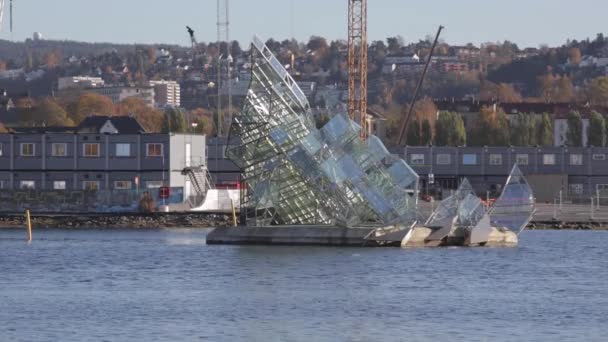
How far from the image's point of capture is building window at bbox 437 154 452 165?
526 ft

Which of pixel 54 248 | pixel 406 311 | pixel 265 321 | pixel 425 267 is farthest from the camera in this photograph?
pixel 54 248

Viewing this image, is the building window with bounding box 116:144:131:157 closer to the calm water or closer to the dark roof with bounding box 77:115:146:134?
the calm water

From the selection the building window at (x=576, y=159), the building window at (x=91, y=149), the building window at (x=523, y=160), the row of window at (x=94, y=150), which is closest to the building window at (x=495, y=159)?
the building window at (x=523, y=160)

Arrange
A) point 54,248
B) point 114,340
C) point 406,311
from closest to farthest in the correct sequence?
point 114,340 → point 406,311 → point 54,248

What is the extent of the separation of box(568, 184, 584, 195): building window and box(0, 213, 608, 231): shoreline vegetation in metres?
36.2

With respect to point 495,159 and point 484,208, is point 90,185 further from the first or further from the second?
point 484,208

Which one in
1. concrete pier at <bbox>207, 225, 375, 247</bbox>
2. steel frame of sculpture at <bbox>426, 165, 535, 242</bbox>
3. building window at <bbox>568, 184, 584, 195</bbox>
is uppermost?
steel frame of sculpture at <bbox>426, 165, 535, 242</bbox>

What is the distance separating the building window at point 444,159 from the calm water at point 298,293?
65.3 meters

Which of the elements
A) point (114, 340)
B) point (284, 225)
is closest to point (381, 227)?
point (284, 225)

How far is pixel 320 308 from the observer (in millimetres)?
59031

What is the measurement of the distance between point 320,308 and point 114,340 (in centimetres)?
1045

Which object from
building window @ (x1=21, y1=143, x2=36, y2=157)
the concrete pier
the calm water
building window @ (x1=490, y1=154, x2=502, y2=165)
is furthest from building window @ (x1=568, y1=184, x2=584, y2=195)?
the concrete pier

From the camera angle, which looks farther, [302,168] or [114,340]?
[302,168]

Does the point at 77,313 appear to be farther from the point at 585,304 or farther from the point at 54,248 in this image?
the point at 54,248
